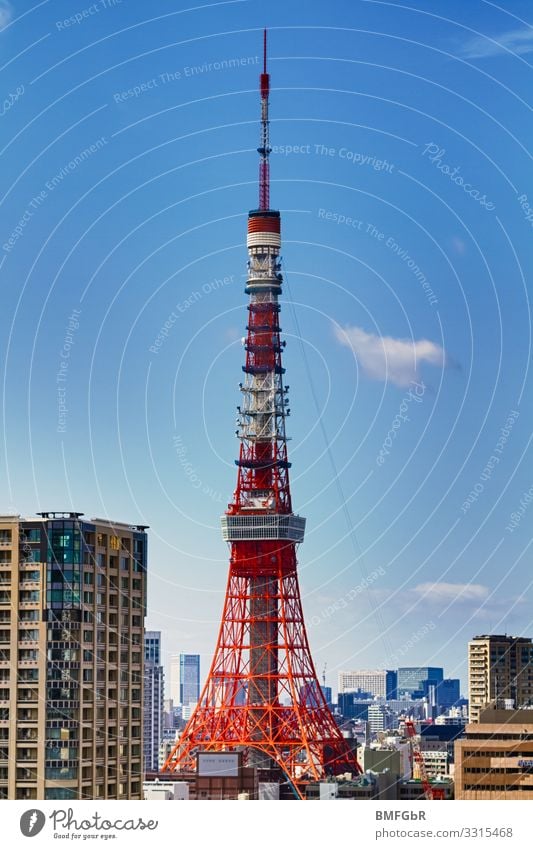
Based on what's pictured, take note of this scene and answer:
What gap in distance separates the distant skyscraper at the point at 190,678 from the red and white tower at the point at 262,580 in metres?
31.2

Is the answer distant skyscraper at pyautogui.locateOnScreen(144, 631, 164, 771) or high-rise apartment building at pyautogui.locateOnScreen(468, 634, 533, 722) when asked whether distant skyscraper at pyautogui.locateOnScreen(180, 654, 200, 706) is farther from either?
high-rise apartment building at pyautogui.locateOnScreen(468, 634, 533, 722)

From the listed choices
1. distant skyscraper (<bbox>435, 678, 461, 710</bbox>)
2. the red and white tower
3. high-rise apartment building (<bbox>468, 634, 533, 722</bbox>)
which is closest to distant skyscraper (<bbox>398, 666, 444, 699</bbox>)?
distant skyscraper (<bbox>435, 678, 461, 710</bbox>)

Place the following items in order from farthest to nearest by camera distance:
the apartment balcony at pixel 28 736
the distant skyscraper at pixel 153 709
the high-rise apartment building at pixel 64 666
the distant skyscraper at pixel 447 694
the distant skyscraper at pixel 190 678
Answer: the distant skyscraper at pixel 447 694
the distant skyscraper at pixel 190 678
the distant skyscraper at pixel 153 709
the apartment balcony at pixel 28 736
the high-rise apartment building at pixel 64 666

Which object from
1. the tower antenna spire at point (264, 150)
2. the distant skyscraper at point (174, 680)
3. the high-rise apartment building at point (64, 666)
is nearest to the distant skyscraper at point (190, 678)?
the distant skyscraper at point (174, 680)

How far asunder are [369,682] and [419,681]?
29.2ft

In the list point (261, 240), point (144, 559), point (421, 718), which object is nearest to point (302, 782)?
point (261, 240)

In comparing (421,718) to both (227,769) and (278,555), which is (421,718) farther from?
(227,769)

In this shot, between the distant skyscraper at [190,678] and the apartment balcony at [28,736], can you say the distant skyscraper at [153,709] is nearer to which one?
the distant skyscraper at [190,678]

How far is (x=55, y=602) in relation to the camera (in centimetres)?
3316

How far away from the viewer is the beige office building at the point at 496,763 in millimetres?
45656

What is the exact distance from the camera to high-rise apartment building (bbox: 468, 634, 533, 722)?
81.5 metres
